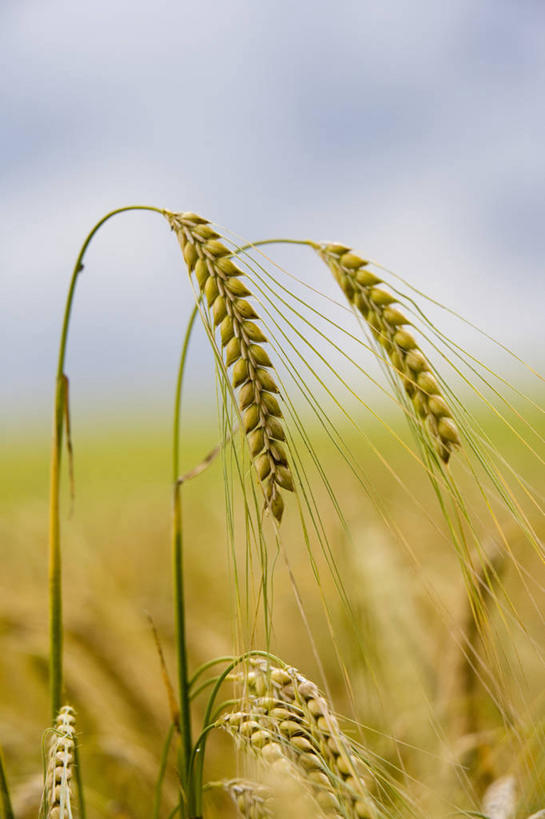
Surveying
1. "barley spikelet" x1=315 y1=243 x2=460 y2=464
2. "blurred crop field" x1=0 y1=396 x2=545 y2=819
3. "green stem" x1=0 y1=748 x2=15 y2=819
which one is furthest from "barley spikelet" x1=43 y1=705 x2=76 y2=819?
"barley spikelet" x1=315 y1=243 x2=460 y2=464

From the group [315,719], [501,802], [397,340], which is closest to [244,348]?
[397,340]

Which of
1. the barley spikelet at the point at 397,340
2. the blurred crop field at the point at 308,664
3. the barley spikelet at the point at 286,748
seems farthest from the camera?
the blurred crop field at the point at 308,664

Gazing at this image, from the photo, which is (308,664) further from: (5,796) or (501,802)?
(5,796)

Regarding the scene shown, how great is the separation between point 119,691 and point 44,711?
0.40 meters

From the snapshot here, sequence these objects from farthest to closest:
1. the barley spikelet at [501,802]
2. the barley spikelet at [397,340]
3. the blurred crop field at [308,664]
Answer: the blurred crop field at [308,664]
the barley spikelet at [501,802]
the barley spikelet at [397,340]

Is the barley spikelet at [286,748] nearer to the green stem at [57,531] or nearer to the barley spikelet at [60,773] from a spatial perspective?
the barley spikelet at [60,773]

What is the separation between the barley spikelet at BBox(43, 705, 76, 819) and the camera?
19.6 inches

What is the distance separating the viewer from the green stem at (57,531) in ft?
2.22

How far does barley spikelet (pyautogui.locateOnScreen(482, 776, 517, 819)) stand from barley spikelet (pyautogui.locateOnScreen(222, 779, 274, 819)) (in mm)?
277

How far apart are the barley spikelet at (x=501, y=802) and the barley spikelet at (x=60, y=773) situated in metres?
0.40

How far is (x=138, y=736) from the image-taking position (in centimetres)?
135

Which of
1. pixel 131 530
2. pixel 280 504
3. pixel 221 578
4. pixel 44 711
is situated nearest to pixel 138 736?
pixel 44 711

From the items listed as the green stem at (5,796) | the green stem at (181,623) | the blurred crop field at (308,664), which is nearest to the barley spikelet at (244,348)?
the green stem at (181,623)

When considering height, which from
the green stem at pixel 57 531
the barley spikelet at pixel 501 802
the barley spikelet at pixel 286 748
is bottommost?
the barley spikelet at pixel 501 802
